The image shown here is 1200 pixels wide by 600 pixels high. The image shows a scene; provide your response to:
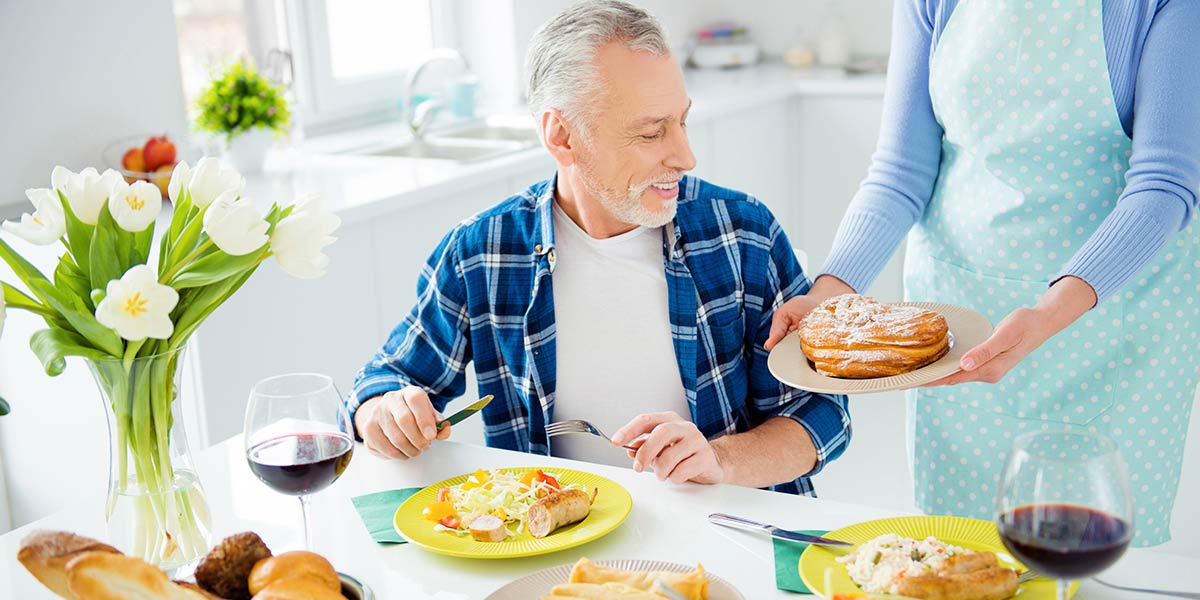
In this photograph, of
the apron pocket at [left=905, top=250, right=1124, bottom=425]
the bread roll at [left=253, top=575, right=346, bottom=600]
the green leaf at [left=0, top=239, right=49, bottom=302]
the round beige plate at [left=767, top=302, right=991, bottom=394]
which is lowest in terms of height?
the apron pocket at [left=905, top=250, right=1124, bottom=425]

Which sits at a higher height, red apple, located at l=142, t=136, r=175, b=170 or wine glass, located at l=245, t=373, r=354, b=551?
red apple, located at l=142, t=136, r=175, b=170

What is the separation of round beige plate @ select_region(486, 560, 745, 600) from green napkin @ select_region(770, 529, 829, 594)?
73 millimetres

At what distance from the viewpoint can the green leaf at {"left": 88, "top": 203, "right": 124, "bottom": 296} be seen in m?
1.16

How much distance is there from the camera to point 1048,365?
1865mm

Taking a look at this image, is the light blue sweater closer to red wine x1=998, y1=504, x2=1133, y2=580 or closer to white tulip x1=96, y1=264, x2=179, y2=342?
red wine x1=998, y1=504, x2=1133, y2=580

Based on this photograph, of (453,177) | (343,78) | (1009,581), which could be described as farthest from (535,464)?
(343,78)

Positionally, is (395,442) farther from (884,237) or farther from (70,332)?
(884,237)

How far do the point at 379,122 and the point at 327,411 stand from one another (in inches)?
109

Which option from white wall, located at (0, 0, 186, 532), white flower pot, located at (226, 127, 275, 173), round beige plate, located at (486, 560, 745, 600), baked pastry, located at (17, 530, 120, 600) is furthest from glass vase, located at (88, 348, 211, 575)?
white flower pot, located at (226, 127, 275, 173)

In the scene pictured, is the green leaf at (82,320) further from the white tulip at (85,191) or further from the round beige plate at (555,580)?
the round beige plate at (555,580)

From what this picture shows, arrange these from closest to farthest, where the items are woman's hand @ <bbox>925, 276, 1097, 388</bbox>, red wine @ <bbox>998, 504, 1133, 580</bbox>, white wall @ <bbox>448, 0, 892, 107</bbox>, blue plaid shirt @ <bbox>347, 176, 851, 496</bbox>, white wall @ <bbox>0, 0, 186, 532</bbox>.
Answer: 1. red wine @ <bbox>998, 504, 1133, 580</bbox>
2. woman's hand @ <bbox>925, 276, 1097, 388</bbox>
3. blue plaid shirt @ <bbox>347, 176, 851, 496</bbox>
4. white wall @ <bbox>0, 0, 186, 532</bbox>
5. white wall @ <bbox>448, 0, 892, 107</bbox>

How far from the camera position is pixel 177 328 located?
118 centimetres

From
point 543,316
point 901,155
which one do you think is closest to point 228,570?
point 543,316

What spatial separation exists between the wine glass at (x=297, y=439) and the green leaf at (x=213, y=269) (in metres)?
0.12
